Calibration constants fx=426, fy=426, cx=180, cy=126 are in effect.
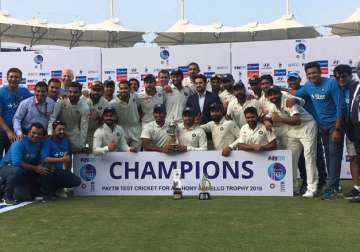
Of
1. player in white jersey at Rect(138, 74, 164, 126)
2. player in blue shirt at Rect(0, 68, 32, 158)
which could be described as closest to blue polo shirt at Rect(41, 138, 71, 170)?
player in blue shirt at Rect(0, 68, 32, 158)

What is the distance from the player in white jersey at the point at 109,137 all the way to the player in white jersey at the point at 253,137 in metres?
1.56

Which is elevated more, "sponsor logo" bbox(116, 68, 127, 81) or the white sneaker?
"sponsor logo" bbox(116, 68, 127, 81)

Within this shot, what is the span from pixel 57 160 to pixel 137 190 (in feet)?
4.07

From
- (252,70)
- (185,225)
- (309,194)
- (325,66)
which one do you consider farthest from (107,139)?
(325,66)

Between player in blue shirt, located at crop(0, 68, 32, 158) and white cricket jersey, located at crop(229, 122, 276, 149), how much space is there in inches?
128

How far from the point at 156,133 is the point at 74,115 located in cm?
128

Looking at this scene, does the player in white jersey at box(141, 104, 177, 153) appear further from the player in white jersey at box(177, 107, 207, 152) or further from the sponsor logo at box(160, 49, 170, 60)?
the sponsor logo at box(160, 49, 170, 60)

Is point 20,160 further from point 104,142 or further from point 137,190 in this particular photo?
point 137,190

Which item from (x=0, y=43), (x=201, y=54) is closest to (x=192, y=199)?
(x=201, y=54)

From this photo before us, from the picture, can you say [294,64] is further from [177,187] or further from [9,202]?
[9,202]

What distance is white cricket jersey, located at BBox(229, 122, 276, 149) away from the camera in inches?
241

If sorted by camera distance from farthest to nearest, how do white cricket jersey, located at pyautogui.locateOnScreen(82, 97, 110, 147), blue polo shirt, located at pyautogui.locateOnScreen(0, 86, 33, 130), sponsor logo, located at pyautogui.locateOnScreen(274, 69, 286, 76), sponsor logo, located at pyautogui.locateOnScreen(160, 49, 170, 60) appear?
1. sponsor logo, located at pyautogui.locateOnScreen(160, 49, 170, 60)
2. sponsor logo, located at pyautogui.locateOnScreen(274, 69, 286, 76)
3. white cricket jersey, located at pyautogui.locateOnScreen(82, 97, 110, 147)
4. blue polo shirt, located at pyautogui.locateOnScreen(0, 86, 33, 130)

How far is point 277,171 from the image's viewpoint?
6.09 m

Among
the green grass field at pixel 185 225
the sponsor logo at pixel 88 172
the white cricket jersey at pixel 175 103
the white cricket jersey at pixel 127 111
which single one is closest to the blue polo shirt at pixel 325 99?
the green grass field at pixel 185 225
